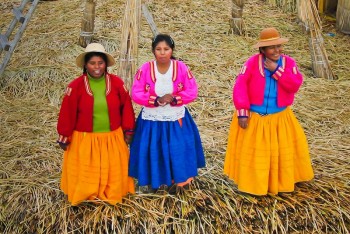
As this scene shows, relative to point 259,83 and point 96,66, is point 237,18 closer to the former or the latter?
point 259,83

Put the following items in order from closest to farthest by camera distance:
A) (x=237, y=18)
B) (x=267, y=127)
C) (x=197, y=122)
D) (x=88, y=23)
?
1. (x=267, y=127)
2. (x=197, y=122)
3. (x=88, y=23)
4. (x=237, y=18)

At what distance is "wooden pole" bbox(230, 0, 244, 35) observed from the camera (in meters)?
6.21

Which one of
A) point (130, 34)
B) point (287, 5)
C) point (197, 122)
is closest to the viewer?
point (130, 34)

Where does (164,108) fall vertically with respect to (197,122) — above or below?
above

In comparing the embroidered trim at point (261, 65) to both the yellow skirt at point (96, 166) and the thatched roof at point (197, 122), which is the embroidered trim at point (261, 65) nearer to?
the thatched roof at point (197, 122)

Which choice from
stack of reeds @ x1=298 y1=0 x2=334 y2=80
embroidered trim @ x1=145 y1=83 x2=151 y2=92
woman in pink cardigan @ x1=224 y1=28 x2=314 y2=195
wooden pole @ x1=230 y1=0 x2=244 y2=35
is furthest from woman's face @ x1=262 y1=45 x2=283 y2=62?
wooden pole @ x1=230 y1=0 x2=244 y2=35

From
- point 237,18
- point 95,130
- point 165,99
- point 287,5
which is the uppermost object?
point 287,5

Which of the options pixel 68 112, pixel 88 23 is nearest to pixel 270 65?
pixel 68 112

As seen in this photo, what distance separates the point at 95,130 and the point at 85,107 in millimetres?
163

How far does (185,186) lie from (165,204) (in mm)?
203

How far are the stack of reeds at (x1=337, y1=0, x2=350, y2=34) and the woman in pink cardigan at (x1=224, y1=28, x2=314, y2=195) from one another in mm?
4270

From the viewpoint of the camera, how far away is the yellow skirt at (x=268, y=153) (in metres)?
3.12

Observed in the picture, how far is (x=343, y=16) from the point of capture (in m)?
7.06

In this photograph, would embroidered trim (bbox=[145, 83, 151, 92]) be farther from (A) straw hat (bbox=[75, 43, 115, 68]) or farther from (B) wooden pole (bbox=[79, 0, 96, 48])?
(B) wooden pole (bbox=[79, 0, 96, 48])
